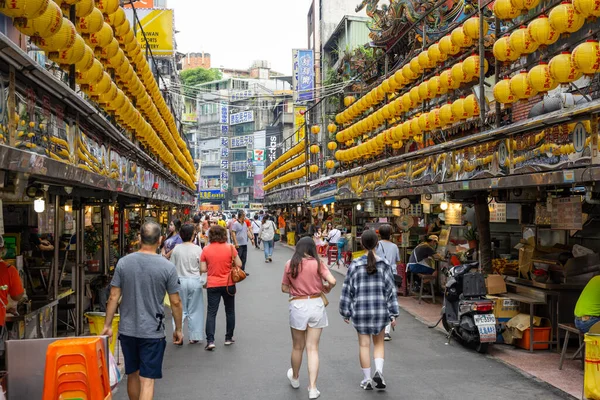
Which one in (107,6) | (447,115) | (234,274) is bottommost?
(234,274)

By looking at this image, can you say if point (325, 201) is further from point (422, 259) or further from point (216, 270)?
point (216, 270)

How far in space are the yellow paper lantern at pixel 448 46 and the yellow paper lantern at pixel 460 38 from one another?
0.15 m

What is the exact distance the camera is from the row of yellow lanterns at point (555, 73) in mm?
7621

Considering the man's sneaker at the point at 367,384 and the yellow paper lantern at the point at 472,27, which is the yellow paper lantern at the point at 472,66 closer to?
the yellow paper lantern at the point at 472,27

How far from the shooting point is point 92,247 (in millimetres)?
13031

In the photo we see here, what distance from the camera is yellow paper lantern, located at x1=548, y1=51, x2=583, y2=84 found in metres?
7.92

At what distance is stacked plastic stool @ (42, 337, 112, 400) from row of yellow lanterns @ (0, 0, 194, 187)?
310cm

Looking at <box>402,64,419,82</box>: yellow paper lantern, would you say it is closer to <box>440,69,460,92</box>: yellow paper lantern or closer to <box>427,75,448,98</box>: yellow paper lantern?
<box>427,75,448,98</box>: yellow paper lantern

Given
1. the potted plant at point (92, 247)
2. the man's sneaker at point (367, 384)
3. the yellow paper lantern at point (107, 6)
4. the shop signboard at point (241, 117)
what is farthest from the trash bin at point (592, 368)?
the shop signboard at point (241, 117)

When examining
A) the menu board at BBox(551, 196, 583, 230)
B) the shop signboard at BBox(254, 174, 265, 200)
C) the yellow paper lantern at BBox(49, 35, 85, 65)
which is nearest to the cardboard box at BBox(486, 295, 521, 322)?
the menu board at BBox(551, 196, 583, 230)

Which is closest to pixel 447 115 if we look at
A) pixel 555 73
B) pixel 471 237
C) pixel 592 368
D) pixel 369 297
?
pixel 471 237

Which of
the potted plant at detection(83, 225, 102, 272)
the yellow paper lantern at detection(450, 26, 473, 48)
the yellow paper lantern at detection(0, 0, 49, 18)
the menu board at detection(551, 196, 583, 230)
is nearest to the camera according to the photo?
the yellow paper lantern at detection(0, 0, 49, 18)

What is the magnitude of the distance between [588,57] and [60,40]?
21.1ft

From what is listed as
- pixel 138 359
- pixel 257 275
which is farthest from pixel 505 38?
pixel 257 275
